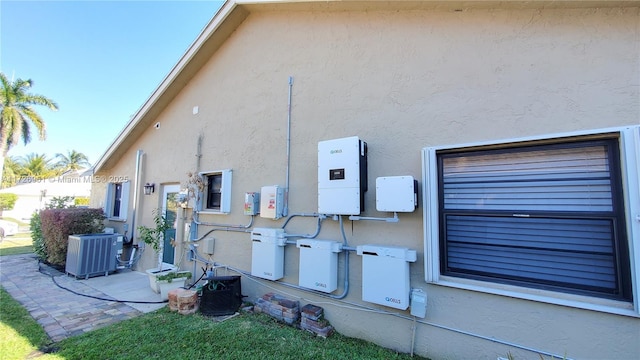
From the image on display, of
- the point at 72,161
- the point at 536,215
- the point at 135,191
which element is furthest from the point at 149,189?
the point at 72,161

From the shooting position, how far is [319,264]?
3.77 m

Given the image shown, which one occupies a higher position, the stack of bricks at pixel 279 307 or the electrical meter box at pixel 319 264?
the electrical meter box at pixel 319 264

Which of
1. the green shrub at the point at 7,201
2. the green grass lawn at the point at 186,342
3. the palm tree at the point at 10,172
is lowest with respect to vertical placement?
the green grass lawn at the point at 186,342

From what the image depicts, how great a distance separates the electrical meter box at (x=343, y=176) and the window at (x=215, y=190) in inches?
99.7

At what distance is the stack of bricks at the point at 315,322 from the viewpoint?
11.8ft

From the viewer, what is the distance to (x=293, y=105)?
15.2 ft

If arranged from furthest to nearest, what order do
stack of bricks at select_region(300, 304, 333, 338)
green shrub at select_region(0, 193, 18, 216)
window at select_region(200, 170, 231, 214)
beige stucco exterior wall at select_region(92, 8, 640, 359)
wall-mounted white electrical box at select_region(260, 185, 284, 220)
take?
green shrub at select_region(0, 193, 18, 216)
window at select_region(200, 170, 231, 214)
wall-mounted white electrical box at select_region(260, 185, 284, 220)
stack of bricks at select_region(300, 304, 333, 338)
beige stucco exterior wall at select_region(92, 8, 640, 359)

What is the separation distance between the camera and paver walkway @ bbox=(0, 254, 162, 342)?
3.92 metres

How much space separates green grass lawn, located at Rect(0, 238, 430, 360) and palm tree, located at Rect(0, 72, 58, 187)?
67.8ft

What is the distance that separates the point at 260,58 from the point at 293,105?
4.95 ft

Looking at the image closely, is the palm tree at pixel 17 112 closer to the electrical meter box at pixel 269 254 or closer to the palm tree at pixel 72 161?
the palm tree at pixel 72 161

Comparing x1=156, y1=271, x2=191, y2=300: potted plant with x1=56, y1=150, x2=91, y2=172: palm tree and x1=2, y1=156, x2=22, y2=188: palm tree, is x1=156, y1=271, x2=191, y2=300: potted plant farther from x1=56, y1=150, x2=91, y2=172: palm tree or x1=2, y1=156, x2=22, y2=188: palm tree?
x1=56, y1=150, x2=91, y2=172: palm tree

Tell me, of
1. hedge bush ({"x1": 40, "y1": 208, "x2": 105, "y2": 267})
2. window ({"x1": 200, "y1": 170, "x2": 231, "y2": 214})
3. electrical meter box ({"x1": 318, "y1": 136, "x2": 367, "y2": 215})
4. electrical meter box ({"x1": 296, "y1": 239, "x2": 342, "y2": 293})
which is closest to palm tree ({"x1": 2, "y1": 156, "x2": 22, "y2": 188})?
hedge bush ({"x1": 40, "y1": 208, "x2": 105, "y2": 267})

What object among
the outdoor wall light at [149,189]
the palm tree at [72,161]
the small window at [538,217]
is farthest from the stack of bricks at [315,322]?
the palm tree at [72,161]
